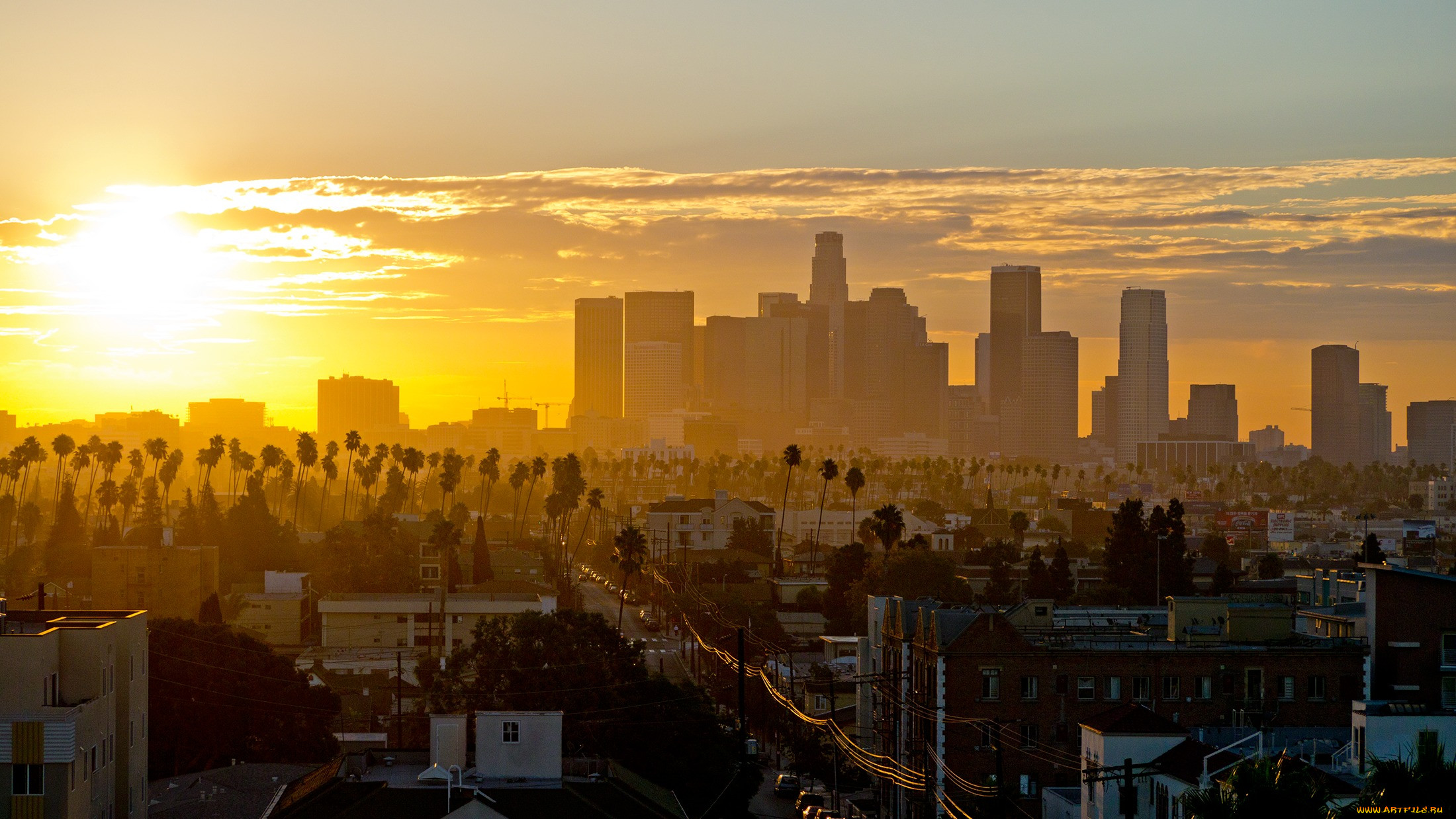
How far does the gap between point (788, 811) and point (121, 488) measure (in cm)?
13393

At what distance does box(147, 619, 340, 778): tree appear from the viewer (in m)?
56.2

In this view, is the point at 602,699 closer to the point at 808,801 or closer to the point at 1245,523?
the point at 808,801

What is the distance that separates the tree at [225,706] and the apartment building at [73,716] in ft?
43.6

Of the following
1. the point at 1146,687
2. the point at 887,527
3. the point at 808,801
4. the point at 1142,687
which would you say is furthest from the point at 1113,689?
the point at 887,527

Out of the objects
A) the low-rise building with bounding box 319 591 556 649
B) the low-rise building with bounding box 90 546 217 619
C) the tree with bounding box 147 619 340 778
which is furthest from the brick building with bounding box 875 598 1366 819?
the low-rise building with bounding box 90 546 217 619

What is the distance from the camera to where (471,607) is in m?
90.9

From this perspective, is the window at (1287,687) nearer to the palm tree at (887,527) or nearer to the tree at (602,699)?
the tree at (602,699)

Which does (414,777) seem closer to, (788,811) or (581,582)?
(788,811)

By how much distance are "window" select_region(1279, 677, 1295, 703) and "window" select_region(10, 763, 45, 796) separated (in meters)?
35.9

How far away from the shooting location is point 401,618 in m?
92.8

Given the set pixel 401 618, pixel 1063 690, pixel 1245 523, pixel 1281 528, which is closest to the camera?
pixel 1063 690

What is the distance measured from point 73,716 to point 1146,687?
31.3 m

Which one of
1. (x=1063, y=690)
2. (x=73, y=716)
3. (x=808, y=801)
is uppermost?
(x=73, y=716)

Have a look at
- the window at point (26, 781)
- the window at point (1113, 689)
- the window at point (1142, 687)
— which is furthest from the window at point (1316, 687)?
the window at point (26, 781)
